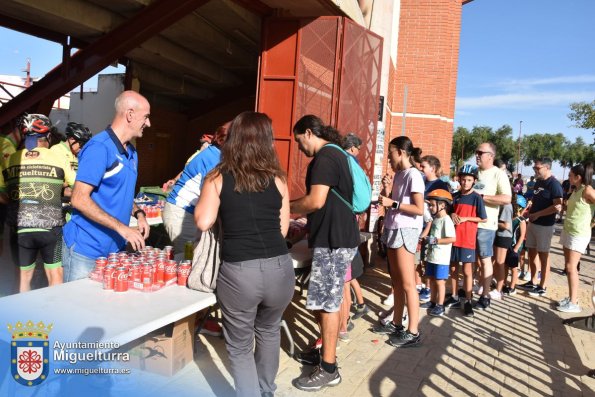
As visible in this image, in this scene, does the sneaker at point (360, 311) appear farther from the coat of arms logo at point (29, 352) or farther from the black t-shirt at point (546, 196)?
the coat of arms logo at point (29, 352)

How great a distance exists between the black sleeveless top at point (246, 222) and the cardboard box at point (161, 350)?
3.78 ft

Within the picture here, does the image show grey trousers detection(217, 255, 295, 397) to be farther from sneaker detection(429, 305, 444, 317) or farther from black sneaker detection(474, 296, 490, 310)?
black sneaker detection(474, 296, 490, 310)

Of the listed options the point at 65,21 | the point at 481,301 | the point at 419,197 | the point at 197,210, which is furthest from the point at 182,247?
the point at 65,21

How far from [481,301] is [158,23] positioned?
6.40m

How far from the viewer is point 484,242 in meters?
6.05

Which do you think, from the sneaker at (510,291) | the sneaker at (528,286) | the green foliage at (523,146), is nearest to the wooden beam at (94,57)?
Result: the sneaker at (510,291)

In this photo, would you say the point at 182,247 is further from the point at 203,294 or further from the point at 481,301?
the point at 481,301

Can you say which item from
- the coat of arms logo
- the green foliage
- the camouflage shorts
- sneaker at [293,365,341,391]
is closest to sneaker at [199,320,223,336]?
sneaker at [293,365,341,391]

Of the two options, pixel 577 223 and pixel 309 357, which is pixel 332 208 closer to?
pixel 309 357

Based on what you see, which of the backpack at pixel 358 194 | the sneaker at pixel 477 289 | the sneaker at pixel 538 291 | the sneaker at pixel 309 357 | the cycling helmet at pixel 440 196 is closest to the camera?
the backpack at pixel 358 194

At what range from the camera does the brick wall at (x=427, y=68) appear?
15312 millimetres

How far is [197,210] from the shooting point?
2.71 meters

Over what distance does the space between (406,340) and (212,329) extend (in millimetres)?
1967

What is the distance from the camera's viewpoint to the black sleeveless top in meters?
2.68
